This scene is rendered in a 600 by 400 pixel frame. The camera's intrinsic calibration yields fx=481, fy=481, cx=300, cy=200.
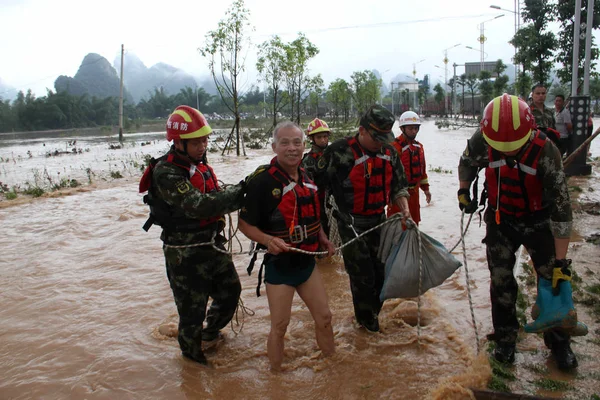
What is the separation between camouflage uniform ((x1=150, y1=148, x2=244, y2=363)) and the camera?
340cm

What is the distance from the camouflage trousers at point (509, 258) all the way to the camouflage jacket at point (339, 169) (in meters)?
0.81

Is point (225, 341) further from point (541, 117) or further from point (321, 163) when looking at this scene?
point (541, 117)

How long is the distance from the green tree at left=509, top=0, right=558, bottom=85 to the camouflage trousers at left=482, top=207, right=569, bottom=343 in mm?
17201

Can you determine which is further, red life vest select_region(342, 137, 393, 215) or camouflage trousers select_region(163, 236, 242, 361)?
red life vest select_region(342, 137, 393, 215)

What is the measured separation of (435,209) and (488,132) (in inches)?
253

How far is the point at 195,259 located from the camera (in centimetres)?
376

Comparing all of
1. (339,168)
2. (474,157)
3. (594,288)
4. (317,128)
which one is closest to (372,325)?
(339,168)

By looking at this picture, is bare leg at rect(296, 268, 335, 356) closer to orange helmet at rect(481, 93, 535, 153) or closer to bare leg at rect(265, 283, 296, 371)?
bare leg at rect(265, 283, 296, 371)

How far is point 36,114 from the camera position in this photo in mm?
59344

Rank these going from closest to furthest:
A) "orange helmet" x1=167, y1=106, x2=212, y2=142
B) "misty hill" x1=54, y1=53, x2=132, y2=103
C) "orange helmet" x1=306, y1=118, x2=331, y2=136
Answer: "orange helmet" x1=167, y1=106, x2=212, y2=142 → "orange helmet" x1=306, y1=118, x2=331, y2=136 → "misty hill" x1=54, y1=53, x2=132, y2=103

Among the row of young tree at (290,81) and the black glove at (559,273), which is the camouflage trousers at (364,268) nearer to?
the black glove at (559,273)

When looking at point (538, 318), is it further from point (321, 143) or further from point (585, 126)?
point (585, 126)

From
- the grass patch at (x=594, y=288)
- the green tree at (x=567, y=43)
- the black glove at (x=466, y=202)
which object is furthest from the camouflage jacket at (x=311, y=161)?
the green tree at (x=567, y=43)

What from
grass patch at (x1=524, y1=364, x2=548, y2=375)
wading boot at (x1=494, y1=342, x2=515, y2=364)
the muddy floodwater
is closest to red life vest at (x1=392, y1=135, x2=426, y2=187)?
the muddy floodwater
